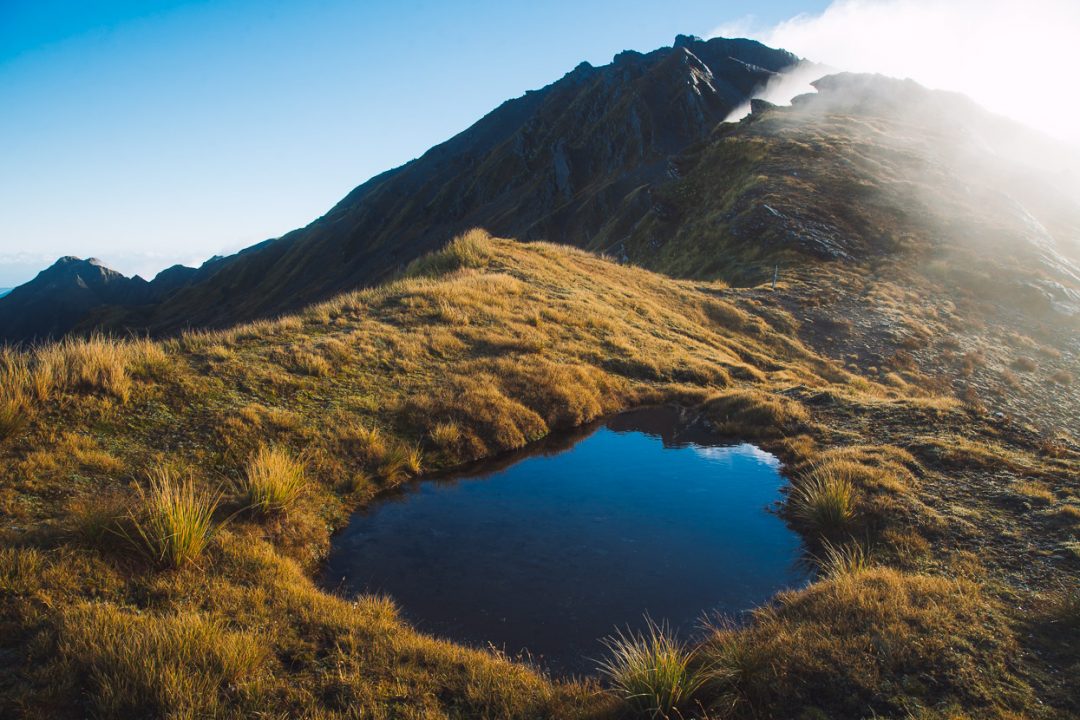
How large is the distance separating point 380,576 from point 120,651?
3.51 metres

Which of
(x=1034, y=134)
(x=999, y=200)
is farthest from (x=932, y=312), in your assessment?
(x=1034, y=134)

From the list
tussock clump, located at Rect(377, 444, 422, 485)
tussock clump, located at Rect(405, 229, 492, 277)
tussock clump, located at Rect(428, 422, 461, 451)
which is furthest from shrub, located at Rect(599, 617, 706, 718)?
tussock clump, located at Rect(405, 229, 492, 277)

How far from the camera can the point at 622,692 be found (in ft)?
19.7

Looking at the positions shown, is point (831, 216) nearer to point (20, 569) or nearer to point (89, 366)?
point (89, 366)

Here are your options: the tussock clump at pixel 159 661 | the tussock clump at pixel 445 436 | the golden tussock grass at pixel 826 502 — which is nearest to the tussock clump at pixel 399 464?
the tussock clump at pixel 445 436

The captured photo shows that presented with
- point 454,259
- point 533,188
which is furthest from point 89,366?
point 533,188

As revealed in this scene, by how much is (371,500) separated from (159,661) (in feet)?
18.3

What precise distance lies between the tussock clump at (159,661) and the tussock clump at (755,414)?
1264 cm

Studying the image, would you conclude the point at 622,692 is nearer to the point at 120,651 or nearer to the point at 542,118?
the point at 120,651

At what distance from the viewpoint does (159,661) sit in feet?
18.3

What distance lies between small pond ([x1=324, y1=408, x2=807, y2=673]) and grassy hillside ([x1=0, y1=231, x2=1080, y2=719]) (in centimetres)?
63

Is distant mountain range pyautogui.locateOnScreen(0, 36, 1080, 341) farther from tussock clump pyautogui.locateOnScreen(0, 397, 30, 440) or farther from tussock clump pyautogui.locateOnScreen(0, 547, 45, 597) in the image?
tussock clump pyautogui.locateOnScreen(0, 547, 45, 597)

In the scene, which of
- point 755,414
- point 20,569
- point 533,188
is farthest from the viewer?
point 533,188

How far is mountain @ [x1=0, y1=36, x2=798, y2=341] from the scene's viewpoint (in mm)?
114438
